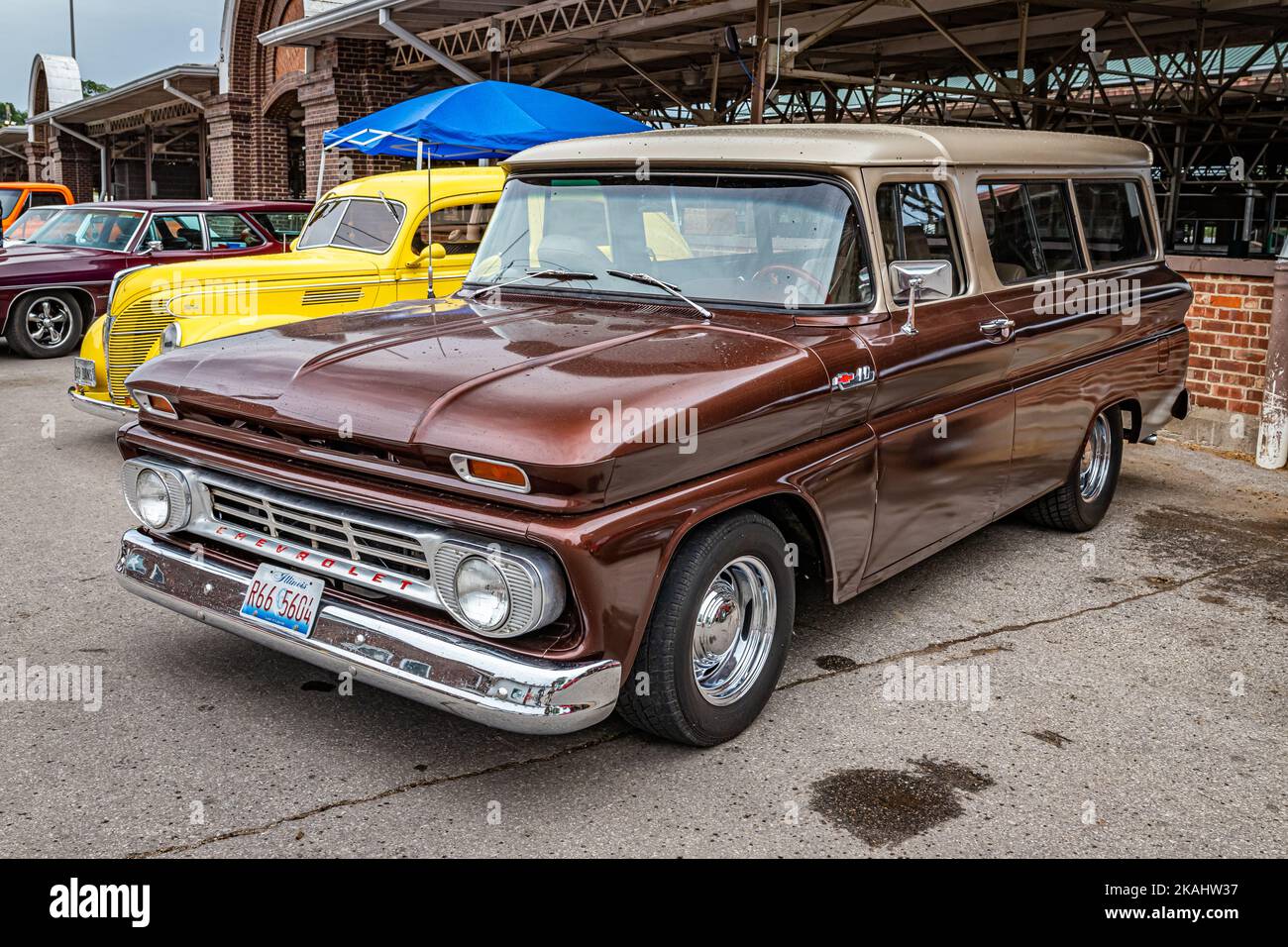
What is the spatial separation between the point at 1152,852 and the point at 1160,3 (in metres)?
12.4

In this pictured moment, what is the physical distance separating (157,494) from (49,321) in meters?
10.1

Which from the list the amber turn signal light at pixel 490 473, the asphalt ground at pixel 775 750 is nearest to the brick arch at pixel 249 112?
the asphalt ground at pixel 775 750

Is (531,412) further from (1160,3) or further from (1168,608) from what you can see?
(1160,3)

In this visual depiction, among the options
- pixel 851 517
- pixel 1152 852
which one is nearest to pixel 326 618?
pixel 851 517

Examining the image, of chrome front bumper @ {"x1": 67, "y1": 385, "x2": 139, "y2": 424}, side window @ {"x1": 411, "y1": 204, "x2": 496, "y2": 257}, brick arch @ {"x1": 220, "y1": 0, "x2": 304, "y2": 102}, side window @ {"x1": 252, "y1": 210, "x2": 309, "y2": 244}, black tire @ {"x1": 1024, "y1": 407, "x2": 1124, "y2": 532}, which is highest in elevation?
brick arch @ {"x1": 220, "y1": 0, "x2": 304, "y2": 102}

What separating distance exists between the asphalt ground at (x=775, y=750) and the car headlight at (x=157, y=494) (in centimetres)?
65

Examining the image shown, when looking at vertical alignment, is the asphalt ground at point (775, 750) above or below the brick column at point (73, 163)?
below

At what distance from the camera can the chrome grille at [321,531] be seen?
3.29 m

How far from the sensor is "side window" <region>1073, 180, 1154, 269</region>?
567 centimetres

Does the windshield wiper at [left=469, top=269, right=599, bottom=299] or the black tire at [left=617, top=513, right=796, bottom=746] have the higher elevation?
the windshield wiper at [left=469, top=269, right=599, bottom=299]

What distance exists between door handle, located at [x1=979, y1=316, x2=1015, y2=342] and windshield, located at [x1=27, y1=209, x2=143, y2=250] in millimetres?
10290

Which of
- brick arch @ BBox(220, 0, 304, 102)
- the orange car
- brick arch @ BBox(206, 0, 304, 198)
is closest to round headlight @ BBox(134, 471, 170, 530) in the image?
the orange car

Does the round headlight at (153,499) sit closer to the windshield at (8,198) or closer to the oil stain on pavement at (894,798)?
the oil stain on pavement at (894,798)

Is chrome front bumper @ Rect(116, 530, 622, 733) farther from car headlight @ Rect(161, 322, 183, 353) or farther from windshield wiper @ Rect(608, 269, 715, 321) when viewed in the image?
car headlight @ Rect(161, 322, 183, 353)
